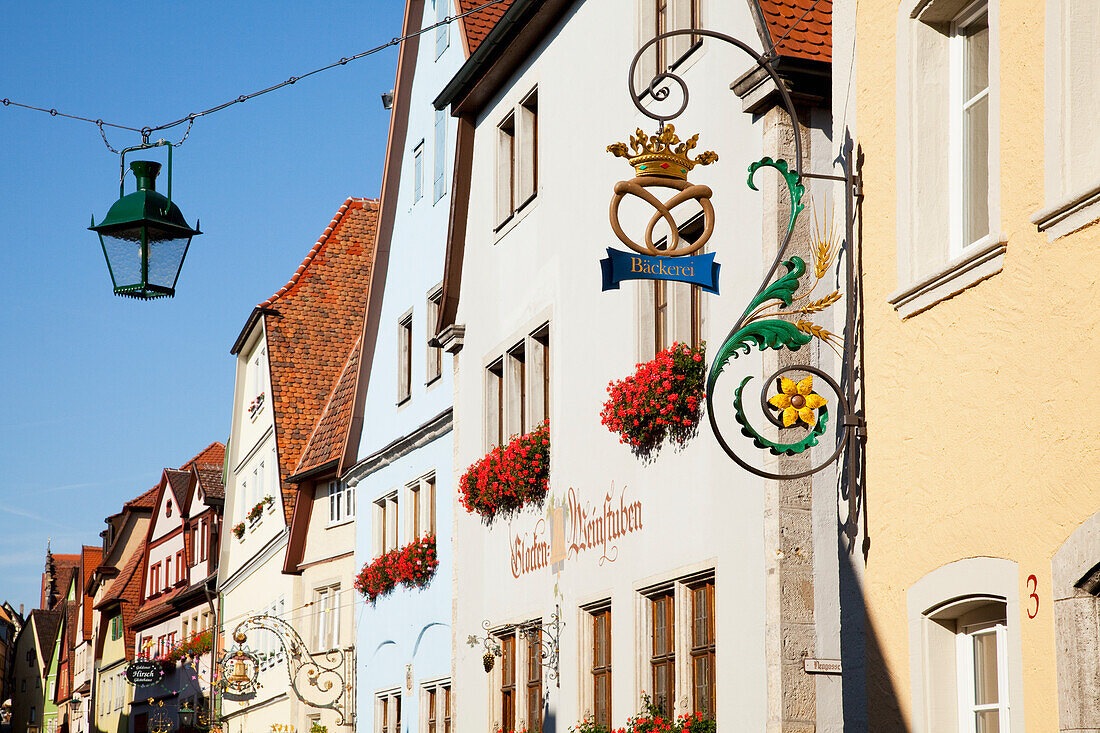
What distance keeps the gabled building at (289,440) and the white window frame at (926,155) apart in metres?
18.6

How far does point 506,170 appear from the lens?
1636cm

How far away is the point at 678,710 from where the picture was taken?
36.0 ft

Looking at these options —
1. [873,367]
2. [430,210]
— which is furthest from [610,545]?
[430,210]

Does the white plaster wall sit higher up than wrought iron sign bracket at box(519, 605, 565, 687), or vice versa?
the white plaster wall

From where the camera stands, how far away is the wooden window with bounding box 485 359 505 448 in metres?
15.9

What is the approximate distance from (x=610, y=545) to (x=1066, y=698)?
632 cm

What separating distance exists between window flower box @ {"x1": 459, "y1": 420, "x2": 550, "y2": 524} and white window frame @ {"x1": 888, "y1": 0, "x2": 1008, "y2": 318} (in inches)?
260

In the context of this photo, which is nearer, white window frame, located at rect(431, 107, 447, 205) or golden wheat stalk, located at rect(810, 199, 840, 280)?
golden wheat stalk, located at rect(810, 199, 840, 280)

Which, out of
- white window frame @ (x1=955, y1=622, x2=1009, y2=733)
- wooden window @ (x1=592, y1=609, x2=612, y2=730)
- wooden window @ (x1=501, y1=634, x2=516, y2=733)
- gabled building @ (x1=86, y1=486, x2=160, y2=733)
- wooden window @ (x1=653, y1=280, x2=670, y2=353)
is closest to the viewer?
white window frame @ (x1=955, y1=622, x2=1009, y2=733)

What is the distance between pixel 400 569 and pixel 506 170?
5.89 m

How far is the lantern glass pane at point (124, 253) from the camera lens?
9305 millimetres

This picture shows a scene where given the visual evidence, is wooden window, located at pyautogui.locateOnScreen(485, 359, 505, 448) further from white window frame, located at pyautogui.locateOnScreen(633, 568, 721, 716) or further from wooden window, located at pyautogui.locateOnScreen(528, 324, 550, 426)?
white window frame, located at pyautogui.locateOnScreen(633, 568, 721, 716)

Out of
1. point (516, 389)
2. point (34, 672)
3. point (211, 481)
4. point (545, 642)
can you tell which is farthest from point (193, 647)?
point (34, 672)

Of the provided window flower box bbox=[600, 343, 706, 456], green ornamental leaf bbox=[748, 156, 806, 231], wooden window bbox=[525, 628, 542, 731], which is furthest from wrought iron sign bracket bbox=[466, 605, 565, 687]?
green ornamental leaf bbox=[748, 156, 806, 231]
